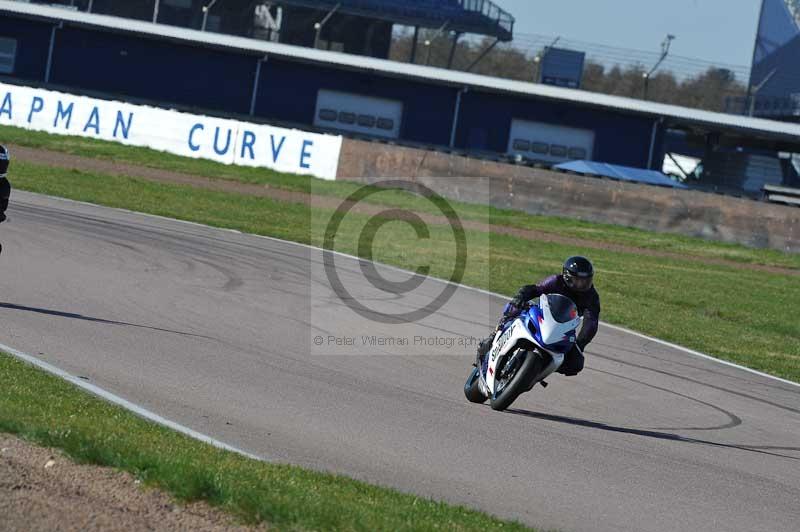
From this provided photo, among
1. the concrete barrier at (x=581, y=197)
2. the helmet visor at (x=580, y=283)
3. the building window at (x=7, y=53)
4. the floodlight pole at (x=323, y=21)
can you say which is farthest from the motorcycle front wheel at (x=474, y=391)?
the floodlight pole at (x=323, y=21)

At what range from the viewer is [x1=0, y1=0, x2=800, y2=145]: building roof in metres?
48.7

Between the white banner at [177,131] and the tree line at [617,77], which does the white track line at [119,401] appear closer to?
the white banner at [177,131]

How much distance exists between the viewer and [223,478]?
6.24 m

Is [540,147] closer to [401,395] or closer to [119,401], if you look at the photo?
[401,395]

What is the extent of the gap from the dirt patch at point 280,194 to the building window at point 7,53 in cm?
1850

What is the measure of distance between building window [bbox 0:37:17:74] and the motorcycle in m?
44.3

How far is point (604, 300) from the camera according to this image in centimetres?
1991

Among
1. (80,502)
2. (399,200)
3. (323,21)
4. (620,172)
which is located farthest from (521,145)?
(80,502)

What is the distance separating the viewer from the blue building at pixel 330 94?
49.3 m

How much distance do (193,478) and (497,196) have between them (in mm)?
25896

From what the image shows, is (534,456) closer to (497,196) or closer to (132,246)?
(132,246)

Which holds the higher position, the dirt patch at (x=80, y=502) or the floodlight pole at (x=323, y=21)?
the floodlight pole at (x=323, y=21)

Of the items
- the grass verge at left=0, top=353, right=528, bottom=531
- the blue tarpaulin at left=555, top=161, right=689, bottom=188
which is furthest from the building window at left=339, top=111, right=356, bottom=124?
the grass verge at left=0, top=353, right=528, bottom=531

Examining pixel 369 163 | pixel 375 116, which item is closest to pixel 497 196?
pixel 369 163
